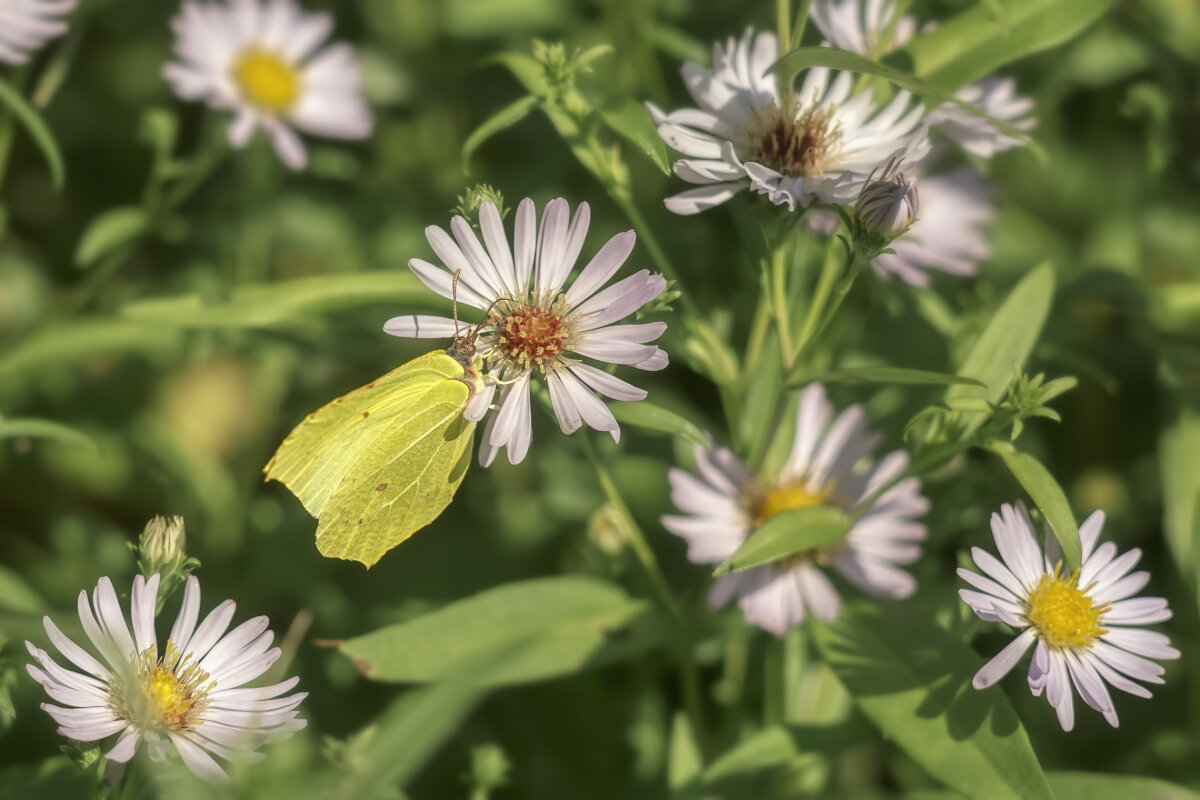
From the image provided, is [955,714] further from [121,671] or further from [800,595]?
[121,671]

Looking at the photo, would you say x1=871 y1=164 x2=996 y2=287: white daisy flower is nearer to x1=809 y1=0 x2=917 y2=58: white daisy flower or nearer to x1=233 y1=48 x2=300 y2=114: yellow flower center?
x1=809 y1=0 x2=917 y2=58: white daisy flower

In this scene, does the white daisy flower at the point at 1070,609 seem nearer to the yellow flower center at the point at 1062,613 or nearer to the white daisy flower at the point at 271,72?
the yellow flower center at the point at 1062,613

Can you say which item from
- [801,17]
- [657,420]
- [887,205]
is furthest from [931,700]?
[801,17]

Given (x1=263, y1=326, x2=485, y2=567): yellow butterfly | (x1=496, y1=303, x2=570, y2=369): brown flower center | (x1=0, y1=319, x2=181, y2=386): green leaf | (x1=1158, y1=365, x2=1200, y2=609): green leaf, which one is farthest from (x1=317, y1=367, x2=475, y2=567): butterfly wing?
(x1=1158, y1=365, x2=1200, y2=609): green leaf

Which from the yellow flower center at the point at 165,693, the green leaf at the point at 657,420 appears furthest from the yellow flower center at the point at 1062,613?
the yellow flower center at the point at 165,693

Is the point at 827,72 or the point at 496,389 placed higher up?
the point at 827,72

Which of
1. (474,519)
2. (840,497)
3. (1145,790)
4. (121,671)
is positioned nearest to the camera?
(121,671)

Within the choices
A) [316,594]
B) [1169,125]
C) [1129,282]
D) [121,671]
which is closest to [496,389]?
[121,671]
